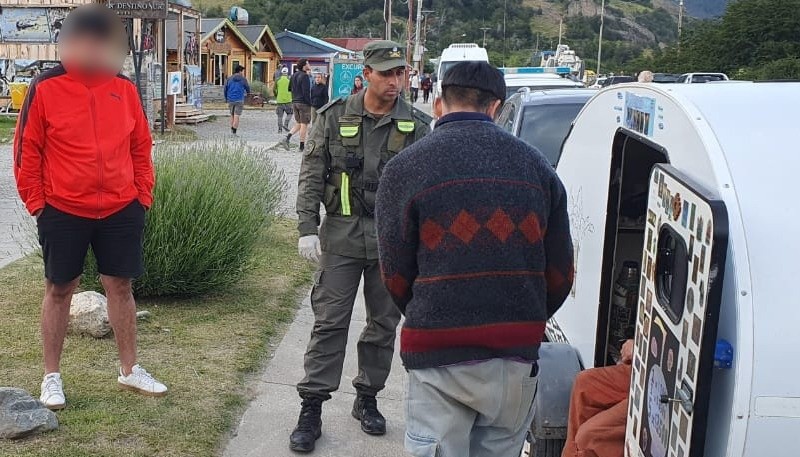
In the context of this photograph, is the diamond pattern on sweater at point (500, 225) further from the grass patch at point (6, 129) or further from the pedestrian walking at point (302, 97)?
the grass patch at point (6, 129)

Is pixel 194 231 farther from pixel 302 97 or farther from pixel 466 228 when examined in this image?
pixel 302 97

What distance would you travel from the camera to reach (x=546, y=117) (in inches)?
370

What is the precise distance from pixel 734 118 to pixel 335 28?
408ft

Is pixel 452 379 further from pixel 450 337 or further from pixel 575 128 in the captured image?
pixel 575 128

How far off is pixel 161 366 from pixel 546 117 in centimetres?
529

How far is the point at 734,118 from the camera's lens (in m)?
2.70

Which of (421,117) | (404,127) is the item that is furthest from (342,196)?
(421,117)

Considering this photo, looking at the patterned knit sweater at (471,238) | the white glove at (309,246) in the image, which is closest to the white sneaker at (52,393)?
the white glove at (309,246)

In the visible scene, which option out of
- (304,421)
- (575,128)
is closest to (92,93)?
(304,421)

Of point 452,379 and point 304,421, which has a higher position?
point 452,379

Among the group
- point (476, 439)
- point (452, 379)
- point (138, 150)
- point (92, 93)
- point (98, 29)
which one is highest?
point (98, 29)

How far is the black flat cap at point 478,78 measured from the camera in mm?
3043

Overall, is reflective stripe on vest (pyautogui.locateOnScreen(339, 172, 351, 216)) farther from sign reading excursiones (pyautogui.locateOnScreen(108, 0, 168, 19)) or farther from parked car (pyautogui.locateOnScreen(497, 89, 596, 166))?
sign reading excursiones (pyautogui.locateOnScreen(108, 0, 168, 19))

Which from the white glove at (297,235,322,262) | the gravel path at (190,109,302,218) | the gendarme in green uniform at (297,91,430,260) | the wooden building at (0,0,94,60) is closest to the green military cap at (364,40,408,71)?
the gendarme in green uniform at (297,91,430,260)
